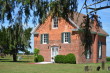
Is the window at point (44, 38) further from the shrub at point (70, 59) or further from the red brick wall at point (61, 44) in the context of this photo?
the shrub at point (70, 59)

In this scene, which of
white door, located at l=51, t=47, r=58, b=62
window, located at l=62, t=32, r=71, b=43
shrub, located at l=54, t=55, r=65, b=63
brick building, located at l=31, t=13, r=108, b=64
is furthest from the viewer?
white door, located at l=51, t=47, r=58, b=62

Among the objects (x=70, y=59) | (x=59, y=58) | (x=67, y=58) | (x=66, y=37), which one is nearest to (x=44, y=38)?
(x=66, y=37)

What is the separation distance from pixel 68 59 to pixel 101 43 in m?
8.46

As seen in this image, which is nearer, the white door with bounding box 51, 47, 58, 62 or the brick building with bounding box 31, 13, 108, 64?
the brick building with bounding box 31, 13, 108, 64

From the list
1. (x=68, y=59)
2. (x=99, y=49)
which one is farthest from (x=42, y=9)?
(x=99, y=49)

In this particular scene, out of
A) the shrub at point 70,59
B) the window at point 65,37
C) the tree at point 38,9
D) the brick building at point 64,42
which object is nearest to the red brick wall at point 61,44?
the brick building at point 64,42

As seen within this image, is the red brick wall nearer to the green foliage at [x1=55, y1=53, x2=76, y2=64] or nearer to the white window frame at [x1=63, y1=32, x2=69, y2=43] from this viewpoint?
the white window frame at [x1=63, y1=32, x2=69, y2=43]

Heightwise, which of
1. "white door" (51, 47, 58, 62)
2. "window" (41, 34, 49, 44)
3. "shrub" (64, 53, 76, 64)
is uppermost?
"window" (41, 34, 49, 44)

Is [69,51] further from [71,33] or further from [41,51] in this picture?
[41,51]

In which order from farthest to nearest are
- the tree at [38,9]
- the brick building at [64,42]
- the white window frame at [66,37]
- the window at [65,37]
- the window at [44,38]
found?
the window at [44,38]
the white window frame at [66,37]
the window at [65,37]
the brick building at [64,42]
the tree at [38,9]

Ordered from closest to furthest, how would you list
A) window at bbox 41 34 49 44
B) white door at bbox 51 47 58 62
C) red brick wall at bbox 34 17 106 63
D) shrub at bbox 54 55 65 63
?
1. shrub at bbox 54 55 65 63
2. red brick wall at bbox 34 17 106 63
3. white door at bbox 51 47 58 62
4. window at bbox 41 34 49 44

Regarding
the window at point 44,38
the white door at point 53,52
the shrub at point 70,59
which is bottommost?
the shrub at point 70,59

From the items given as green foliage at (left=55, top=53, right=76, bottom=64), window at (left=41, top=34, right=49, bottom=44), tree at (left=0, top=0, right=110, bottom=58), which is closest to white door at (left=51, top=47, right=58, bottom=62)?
window at (left=41, top=34, right=49, bottom=44)

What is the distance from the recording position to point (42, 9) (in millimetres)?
11508
